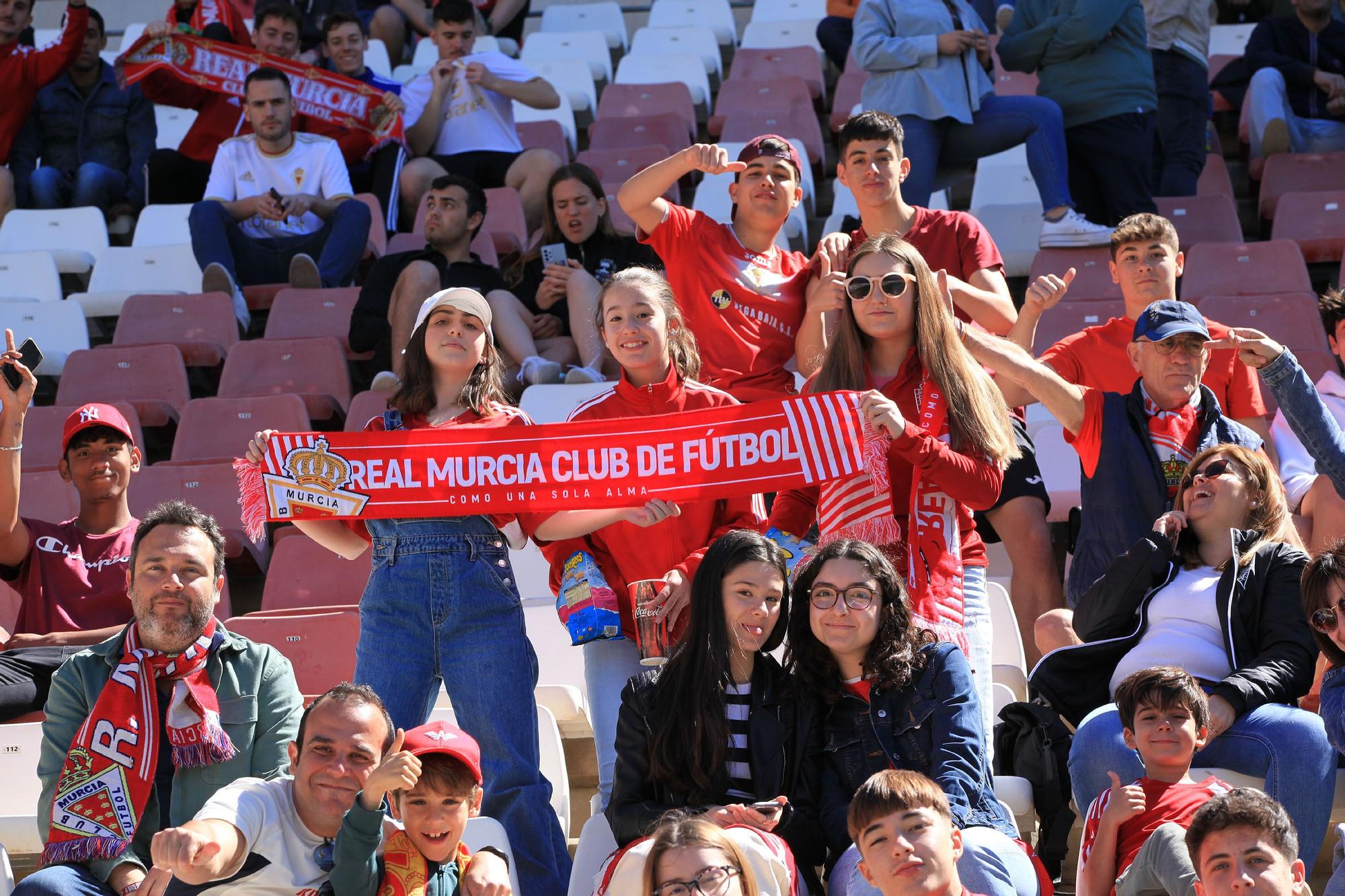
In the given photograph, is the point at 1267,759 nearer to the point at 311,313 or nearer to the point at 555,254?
the point at 555,254

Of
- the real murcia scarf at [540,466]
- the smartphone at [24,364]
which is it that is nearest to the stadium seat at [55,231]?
the smartphone at [24,364]

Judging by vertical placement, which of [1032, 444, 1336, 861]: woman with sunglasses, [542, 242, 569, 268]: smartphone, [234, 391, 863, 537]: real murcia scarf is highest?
[542, 242, 569, 268]: smartphone

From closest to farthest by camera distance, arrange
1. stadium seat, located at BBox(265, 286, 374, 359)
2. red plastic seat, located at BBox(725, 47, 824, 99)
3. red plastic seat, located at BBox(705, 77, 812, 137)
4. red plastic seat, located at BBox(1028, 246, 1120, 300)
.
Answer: red plastic seat, located at BBox(1028, 246, 1120, 300)
stadium seat, located at BBox(265, 286, 374, 359)
red plastic seat, located at BBox(705, 77, 812, 137)
red plastic seat, located at BBox(725, 47, 824, 99)

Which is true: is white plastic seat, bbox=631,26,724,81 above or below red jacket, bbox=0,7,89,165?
below

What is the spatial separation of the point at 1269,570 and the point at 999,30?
5.40m

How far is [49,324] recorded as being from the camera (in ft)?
23.7

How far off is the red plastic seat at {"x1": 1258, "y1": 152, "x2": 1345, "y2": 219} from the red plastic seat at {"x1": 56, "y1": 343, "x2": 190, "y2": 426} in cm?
449

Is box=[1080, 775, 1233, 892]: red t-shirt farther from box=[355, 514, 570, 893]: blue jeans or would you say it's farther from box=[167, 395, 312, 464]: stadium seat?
box=[167, 395, 312, 464]: stadium seat

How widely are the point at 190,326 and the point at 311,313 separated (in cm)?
49

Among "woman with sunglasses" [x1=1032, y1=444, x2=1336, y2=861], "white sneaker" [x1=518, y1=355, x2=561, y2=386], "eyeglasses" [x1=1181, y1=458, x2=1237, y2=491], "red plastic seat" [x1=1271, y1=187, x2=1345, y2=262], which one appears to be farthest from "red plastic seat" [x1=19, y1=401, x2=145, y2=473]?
"red plastic seat" [x1=1271, y1=187, x2=1345, y2=262]

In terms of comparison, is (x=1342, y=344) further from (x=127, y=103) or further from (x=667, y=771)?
(x=127, y=103)

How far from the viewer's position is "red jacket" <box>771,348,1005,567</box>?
3.84 meters

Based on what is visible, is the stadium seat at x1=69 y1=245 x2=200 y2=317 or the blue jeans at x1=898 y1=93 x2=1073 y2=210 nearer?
the blue jeans at x1=898 y1=93 x2=1073 y2=210

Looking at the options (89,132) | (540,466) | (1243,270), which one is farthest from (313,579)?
(89,132)
